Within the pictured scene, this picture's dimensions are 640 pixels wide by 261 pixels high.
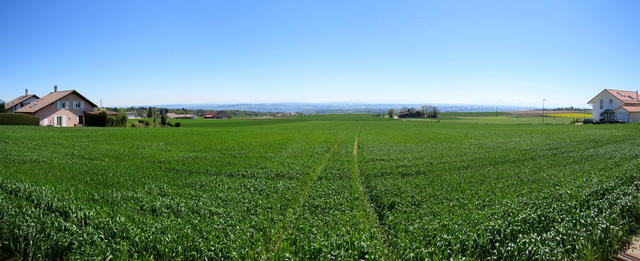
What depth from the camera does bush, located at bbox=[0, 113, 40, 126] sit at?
43219 millimetres

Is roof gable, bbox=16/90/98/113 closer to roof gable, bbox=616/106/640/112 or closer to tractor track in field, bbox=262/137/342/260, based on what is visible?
tractor track in field, bbox=262/137/342/260

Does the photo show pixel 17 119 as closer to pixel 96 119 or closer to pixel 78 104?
pixel 96 119

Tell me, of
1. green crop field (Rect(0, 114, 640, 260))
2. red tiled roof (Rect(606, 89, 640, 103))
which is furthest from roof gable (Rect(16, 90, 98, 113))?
red tiled roof (Rect(606, 89, 640, 103))

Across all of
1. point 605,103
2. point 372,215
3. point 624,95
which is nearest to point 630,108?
point 605,103

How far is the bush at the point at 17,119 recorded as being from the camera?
4322 centimetres

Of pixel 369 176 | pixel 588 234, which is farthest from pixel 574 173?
pixel 369 176

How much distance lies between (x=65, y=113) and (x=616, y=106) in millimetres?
117624

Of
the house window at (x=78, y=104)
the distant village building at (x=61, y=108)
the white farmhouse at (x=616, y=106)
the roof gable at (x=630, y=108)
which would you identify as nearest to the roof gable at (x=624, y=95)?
the white farmhouse at (x=616, y=106)

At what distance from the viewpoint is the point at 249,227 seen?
741 centimetres

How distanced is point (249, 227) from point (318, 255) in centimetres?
232

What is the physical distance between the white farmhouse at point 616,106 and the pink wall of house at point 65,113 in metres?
112

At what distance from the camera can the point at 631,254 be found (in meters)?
6.38

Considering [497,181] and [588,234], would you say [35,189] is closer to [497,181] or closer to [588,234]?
[588,234]

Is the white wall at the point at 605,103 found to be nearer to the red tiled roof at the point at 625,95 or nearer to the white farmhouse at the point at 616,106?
the white farmhouse at the point at 616,106
